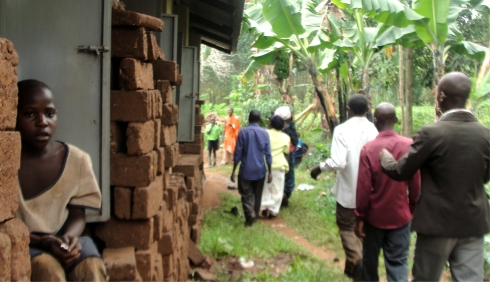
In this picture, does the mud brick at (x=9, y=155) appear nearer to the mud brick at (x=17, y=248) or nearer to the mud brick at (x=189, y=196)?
the mud brick at (x=17, y=248)

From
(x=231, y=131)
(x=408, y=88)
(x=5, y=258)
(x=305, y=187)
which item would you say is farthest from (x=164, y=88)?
(x=231, y=131)

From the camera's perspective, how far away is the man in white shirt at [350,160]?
5367mm

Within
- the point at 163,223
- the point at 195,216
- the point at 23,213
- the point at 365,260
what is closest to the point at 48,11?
the point at 23,213

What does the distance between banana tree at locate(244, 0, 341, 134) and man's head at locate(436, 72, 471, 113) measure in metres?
5.78

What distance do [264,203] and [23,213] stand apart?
723 centimetres

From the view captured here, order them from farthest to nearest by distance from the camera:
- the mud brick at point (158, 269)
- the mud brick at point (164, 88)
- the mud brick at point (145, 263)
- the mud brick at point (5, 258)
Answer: the mud brick at point (164, 88)
the mud brick at point (158, 269)
the mud brick at point (145, 263)
the mud brick at point (5, 258)

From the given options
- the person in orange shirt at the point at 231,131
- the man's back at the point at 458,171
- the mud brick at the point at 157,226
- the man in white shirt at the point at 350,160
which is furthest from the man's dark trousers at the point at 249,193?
the person in orange shirt at the point at 231,131

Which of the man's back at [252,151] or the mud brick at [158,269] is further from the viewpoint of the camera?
the man's back at [252,151]

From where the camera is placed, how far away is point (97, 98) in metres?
3.11

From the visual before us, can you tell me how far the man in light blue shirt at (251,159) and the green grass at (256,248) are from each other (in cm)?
37

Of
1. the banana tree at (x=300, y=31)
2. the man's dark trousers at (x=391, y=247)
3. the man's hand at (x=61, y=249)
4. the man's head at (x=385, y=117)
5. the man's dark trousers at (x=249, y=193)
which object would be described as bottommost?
the man's dark trousers at (x=249, y=193)

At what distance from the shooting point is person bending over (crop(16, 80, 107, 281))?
7.84 feet

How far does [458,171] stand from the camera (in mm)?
3486

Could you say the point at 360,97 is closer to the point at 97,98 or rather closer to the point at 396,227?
the point at 396,227
